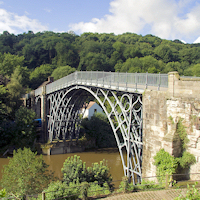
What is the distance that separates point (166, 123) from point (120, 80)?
20.2 feet

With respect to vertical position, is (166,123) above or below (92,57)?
below

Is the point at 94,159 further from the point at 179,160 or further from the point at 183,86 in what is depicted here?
the point at 183,86

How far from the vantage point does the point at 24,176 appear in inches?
555

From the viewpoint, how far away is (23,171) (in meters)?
14.5

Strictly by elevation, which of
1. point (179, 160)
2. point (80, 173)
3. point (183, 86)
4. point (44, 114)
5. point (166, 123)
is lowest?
point (80, 173)

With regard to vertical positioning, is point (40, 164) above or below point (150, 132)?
below

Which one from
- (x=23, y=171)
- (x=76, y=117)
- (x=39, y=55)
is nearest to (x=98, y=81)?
(x=23, y=171)

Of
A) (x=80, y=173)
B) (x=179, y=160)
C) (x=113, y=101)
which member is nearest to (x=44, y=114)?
(x=113, y=101)

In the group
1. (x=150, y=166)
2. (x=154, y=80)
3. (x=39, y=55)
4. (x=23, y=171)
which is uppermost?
(x=39, y=55)

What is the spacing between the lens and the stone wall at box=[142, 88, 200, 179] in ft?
35.6

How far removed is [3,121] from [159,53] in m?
56.8

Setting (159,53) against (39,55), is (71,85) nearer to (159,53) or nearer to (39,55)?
(39,55)

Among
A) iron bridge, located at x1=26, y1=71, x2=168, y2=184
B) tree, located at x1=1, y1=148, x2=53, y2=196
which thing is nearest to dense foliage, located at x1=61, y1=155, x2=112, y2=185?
tree, located at x1=1, y1=148, x2=53, y2=196

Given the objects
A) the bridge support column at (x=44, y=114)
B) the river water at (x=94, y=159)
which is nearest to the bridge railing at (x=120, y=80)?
the bridge support column at (x=44, y=114)
